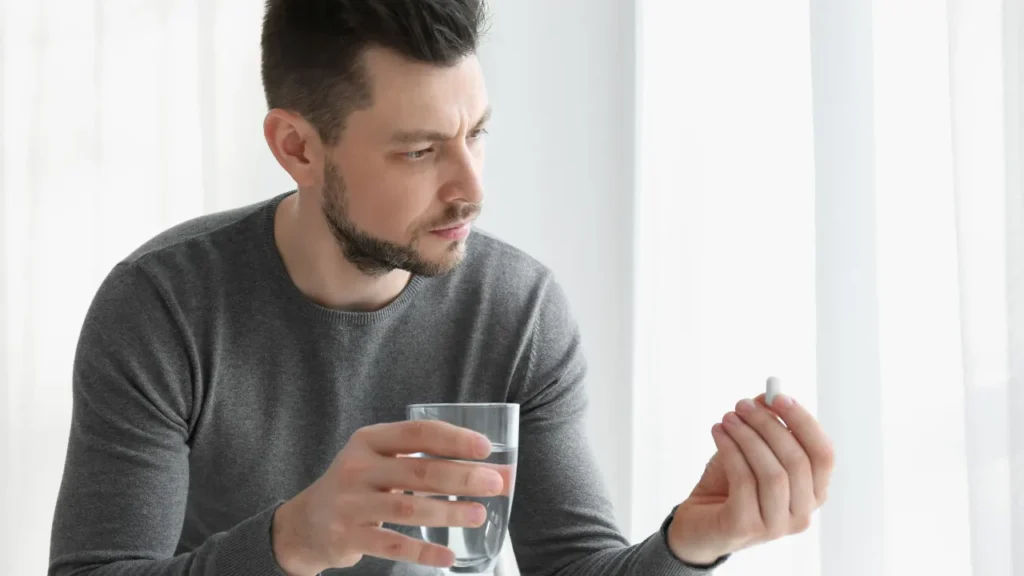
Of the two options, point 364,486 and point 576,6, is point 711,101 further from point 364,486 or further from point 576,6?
point 364,486

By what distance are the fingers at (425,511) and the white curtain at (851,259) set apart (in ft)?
2.90

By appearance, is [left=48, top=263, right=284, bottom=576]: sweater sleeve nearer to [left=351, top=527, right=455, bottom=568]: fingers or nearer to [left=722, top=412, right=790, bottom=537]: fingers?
[left=351, top=527, right=455, bottom=568]: fingers

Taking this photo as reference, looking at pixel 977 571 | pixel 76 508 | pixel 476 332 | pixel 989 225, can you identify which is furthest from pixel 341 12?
pixel 977 571

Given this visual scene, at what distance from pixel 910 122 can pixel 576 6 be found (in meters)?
1.26

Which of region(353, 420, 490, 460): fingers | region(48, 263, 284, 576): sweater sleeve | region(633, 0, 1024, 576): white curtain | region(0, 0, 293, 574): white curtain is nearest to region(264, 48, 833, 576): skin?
region(353, 420, 490, 460): fingers

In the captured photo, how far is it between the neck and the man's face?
7 cm

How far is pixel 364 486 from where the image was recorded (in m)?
1.05

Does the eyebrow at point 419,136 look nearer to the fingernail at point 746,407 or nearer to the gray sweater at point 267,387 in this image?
the gray sweater at point 267,387

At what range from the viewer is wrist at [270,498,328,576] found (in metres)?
1.15

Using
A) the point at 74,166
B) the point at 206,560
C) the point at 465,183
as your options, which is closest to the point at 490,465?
the point at 206,560

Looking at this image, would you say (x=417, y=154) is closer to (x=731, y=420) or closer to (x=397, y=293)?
(x=397, y=293)

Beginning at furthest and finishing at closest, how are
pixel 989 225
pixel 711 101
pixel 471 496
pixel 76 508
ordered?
pixel 711 101, pixel 989 225, pixel 76 508, pixel 471 496

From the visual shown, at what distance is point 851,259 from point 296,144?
0.92 metres

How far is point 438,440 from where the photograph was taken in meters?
0.98
